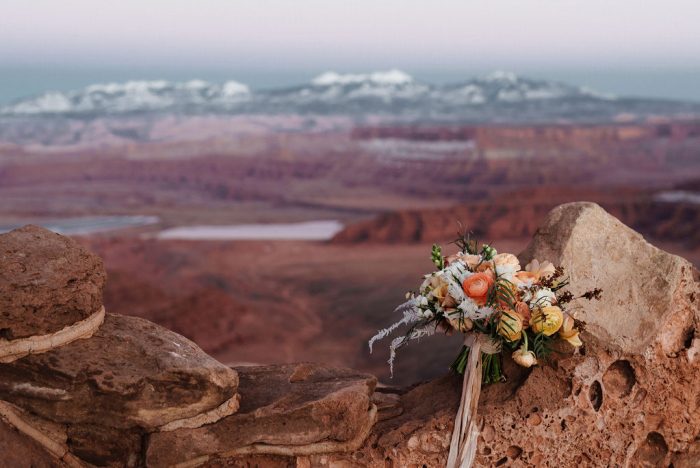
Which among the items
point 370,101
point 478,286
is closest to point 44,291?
point 478,286

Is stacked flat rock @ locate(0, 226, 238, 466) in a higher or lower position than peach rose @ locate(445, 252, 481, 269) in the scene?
lower

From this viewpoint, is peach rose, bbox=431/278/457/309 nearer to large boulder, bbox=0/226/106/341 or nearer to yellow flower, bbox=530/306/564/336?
yellow flower, bbox=530/306/564/336

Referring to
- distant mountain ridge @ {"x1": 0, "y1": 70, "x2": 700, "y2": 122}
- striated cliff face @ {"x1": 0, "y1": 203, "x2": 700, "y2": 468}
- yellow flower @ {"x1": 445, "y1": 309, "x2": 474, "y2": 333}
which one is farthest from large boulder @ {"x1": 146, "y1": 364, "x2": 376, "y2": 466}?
distant mountain ridge @ {"x1": 0, "y1": 70, "x2": 700, "y2": 122}

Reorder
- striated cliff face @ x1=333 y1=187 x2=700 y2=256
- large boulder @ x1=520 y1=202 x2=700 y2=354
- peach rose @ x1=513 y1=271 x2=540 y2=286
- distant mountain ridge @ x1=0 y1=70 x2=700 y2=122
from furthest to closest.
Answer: distant mountain ridge @ x1=0 y1=70 x2=700 y2=122 < striated cliff face @ x1=333 y1=187 x2=700 y2=256 < large boulder @ x1=520 y1=202 x2=700 y2=354 < peach rose @ x1=513 y1=271 x2=540 y2=286

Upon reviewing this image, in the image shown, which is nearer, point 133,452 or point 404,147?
point 133,452

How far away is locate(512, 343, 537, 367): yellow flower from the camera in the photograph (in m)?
4.76

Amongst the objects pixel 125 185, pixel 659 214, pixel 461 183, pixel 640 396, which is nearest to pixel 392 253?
pixel 659 214

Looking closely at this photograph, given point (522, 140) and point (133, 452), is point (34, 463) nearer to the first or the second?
point (133, 452)

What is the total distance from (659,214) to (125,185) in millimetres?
56713

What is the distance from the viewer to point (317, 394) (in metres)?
4.99

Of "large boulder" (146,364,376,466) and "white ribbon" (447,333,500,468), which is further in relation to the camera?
"white ribbon" (447,333,500,468)

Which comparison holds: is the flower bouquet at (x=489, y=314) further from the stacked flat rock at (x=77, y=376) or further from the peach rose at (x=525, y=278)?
the stacked flat rock at (x=77, y=376)

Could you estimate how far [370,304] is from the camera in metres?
25.7

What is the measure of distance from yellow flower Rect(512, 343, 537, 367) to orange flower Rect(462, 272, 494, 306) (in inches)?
16.1
